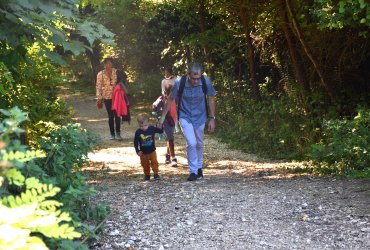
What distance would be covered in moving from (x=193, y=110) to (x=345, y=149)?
254cm

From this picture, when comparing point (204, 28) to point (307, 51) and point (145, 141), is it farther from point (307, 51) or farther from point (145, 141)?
point (145, 141)

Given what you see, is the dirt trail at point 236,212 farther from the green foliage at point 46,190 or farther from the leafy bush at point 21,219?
the leafy bush at point 21,219

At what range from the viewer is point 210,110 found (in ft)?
28.6

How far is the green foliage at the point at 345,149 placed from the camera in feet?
28.8

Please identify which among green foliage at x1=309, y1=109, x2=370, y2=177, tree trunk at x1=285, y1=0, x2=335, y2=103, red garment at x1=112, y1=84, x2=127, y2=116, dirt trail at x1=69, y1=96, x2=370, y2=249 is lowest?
dirt trail at x1=69, y1=96, x2=370, y2=249

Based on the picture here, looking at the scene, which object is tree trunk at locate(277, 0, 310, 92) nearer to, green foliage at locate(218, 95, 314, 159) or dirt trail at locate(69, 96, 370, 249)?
green foliage at locate(218, 95, 314, 159)

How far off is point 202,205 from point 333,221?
1.55 m

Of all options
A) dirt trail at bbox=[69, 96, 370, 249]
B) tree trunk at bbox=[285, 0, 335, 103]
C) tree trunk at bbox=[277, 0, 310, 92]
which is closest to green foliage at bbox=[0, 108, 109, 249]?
dirt trail at bbox=[69, 96, 370, 249]

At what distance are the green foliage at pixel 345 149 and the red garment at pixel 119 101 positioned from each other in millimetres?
5285

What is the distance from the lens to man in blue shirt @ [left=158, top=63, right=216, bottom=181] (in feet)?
27.6

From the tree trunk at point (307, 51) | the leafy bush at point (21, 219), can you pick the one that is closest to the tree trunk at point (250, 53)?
the tree trunk at point (307, 51)

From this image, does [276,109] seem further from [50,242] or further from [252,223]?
[50,242]

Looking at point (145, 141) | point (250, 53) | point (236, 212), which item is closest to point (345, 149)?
point (145, 141)

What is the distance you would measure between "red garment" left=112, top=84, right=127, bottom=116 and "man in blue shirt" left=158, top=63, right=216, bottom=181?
4884mm
